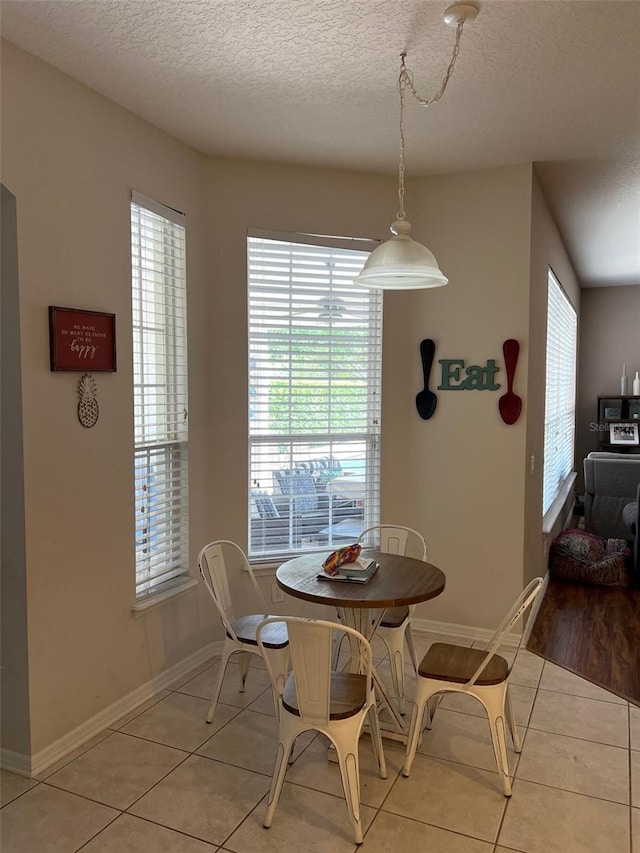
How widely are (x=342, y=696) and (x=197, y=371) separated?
1.96 m

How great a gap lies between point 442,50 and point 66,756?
3208 millimetres

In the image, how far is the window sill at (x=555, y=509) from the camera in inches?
195

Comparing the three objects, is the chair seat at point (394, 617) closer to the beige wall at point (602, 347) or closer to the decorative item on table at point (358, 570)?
the decorative item on table at point (358, 570)

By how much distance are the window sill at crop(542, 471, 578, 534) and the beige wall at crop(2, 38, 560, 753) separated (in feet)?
3.81

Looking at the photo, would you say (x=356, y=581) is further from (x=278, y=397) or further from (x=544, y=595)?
(x=544, y=595)

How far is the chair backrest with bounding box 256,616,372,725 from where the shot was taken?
2141mm

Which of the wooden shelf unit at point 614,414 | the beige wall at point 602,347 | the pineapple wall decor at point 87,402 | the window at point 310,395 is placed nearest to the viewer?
the pineapple wall decor at point 87,402

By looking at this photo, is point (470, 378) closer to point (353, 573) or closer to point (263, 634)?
point (353, 573)

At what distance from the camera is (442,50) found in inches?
98.2

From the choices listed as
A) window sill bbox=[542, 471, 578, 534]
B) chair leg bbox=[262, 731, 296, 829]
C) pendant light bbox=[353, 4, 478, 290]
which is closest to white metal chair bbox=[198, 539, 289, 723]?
chair leg bbox=[262, 731, 296, 829]

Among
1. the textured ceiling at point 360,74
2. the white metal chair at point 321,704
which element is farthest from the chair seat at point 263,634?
the textured ceiling at point 360,74

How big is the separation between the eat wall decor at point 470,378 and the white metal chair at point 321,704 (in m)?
2.05

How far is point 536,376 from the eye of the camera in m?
4.16

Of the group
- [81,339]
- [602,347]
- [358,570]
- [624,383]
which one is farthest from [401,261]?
[602,347]
